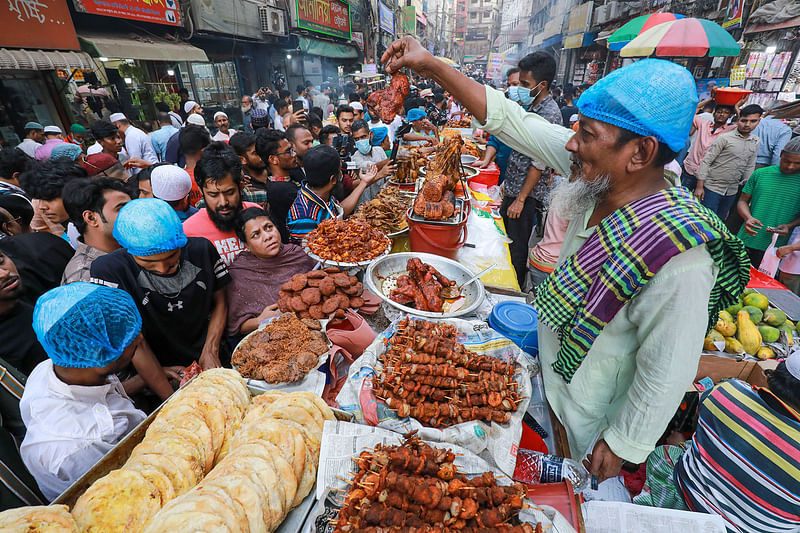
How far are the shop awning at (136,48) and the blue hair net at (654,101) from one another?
12.2 meters

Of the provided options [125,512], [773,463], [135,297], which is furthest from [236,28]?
[773,463]

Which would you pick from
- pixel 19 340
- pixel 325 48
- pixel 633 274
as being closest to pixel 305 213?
pixel 19 340

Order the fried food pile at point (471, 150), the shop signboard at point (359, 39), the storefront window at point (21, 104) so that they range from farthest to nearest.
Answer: the shop signboard at point (359, 39) → the fried food pile at point (471, 150) → the storefront window at point (21, 104)

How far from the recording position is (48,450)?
5.46 feet

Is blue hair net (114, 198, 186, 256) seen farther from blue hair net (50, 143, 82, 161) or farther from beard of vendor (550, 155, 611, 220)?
blue hair net (50, 143, 82, 161)

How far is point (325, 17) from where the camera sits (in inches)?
854

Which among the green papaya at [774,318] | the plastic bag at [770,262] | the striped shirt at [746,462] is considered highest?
the striped shirt at [746,462]

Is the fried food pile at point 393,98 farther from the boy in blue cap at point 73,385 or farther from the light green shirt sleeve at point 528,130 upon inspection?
the boy in blue cap at point 73,385

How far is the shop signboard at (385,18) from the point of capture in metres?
34.5

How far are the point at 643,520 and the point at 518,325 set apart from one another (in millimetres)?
1298

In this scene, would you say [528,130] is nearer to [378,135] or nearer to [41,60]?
[378,135]

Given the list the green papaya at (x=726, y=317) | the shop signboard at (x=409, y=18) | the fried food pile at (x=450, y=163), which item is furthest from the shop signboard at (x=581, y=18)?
the green papaya at (x=726, y=317)

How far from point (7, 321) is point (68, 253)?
1292 mm

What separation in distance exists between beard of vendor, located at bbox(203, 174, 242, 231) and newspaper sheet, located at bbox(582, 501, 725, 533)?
12.4 feet
